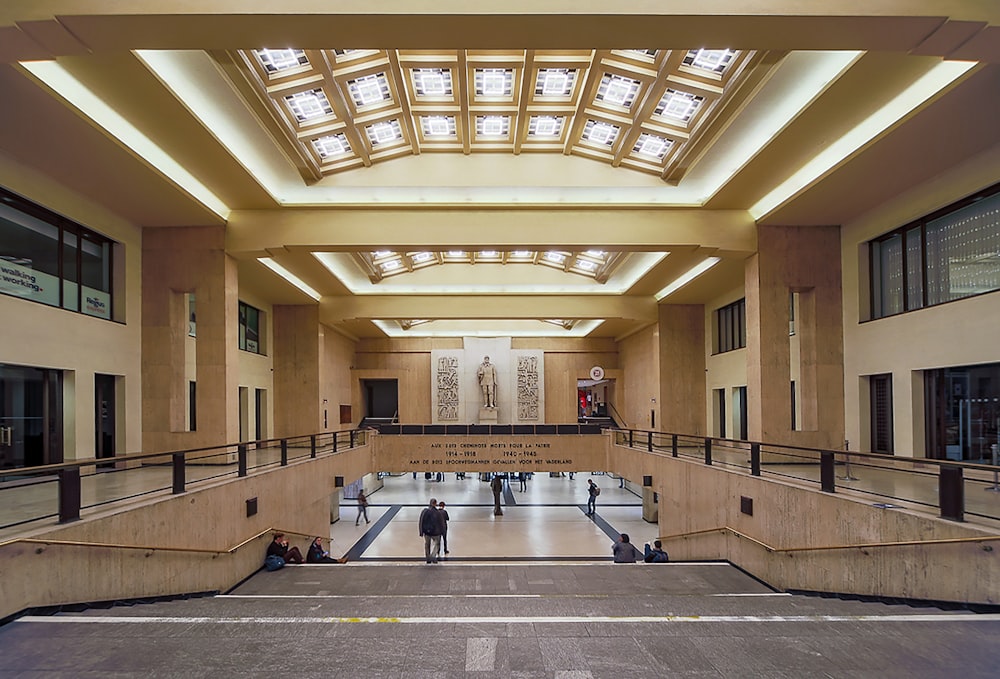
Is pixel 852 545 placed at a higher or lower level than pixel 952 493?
lower

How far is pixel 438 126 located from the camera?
11.6 meters

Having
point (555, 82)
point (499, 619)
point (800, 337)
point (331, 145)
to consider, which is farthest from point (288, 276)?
point (499, 619)

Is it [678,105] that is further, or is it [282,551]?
[678,105]

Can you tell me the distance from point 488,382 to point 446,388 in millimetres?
1910

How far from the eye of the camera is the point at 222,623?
4934 millimetres

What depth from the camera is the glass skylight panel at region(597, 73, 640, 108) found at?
32.1 ft

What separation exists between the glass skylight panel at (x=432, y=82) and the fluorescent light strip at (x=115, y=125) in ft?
12.9

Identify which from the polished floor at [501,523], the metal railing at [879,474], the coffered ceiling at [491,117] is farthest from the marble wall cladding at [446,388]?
the metal railing at [879,474]

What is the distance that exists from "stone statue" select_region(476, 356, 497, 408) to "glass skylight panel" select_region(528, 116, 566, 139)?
16.6 meters

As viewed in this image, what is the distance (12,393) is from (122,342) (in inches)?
95.9

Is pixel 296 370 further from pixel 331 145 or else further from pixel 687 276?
pixel 687 276

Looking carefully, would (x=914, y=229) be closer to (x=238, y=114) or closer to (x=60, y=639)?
(x=238, y=114)

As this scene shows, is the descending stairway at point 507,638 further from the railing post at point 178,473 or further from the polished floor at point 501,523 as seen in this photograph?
the polished floor at point 501,523

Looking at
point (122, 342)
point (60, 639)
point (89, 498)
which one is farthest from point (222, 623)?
point (122, 342)
